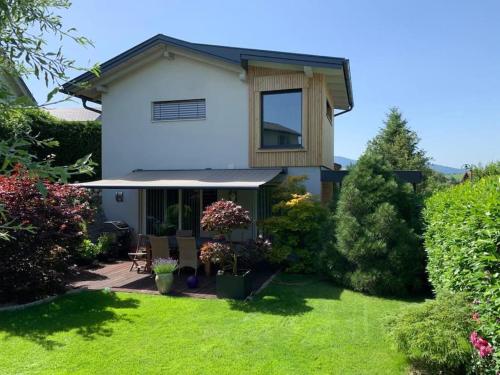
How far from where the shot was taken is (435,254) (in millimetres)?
9703

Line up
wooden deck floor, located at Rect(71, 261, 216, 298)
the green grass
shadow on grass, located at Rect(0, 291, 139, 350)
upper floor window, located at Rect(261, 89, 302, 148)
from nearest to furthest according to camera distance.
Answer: the green grass < shadow on grass, located at Rect(0, 291, 139, 350) < wooden deck floor, located at Rect(71, 261, 216, 298) < upper floor window, located at Rect(261, 89, 302, 148)

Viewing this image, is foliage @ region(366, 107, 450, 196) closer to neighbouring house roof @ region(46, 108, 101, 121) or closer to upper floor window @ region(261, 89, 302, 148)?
upper floor window @ region(261, 89, 302, 148)

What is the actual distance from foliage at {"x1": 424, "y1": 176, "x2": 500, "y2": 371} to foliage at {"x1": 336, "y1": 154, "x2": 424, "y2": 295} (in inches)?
116

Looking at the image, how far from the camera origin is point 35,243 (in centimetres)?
1137

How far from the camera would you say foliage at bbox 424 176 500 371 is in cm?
552

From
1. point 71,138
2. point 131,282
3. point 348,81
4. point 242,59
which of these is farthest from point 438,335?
point 71,138

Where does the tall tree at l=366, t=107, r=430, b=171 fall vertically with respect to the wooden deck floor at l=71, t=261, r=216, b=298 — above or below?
above

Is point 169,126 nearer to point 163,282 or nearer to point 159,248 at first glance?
point 159,248

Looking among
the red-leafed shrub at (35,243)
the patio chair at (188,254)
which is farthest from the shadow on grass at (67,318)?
the patio chair at (188,254)

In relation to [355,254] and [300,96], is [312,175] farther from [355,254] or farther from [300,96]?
[355,254]

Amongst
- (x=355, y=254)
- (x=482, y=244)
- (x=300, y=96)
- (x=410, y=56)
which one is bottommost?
(x=355, y=254)

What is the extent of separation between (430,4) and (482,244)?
42.4 ft

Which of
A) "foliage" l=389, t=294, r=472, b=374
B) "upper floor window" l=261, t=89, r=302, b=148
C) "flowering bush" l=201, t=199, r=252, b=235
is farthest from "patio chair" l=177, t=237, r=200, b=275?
"foliage" l=389, t=294, r=472, b=374

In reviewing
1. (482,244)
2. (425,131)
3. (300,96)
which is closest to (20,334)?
(482,244)
